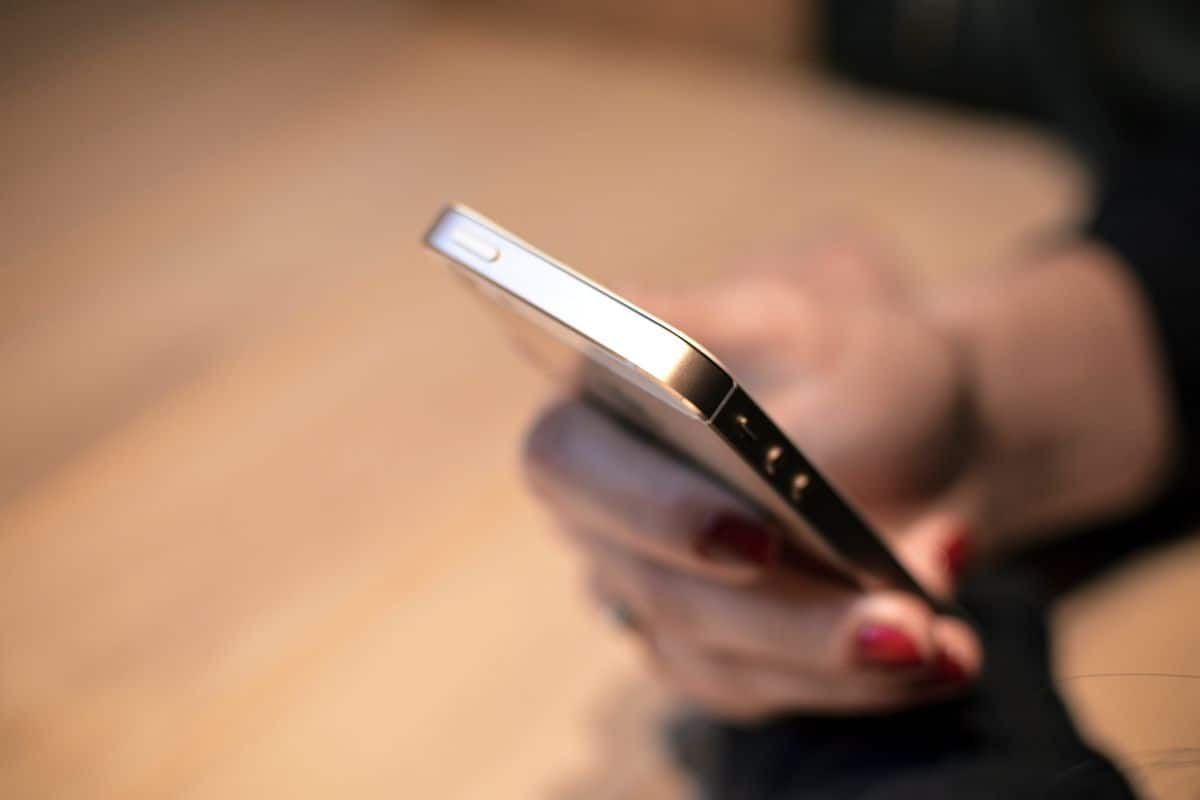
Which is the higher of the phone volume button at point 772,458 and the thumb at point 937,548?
the thumb at point 937,548

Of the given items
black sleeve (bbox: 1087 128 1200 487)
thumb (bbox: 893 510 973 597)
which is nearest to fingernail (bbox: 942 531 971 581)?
thumb (bbox: 893 510 973 597)

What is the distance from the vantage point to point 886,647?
260 mm

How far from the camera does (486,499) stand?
0.44m

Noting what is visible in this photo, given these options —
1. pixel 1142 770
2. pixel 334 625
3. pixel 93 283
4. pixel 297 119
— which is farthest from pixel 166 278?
pixel 1142 770

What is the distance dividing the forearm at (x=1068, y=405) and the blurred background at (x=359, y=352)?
0.03 meters

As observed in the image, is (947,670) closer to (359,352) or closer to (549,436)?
(549,436)

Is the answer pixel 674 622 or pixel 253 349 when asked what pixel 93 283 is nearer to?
pixel 253 349

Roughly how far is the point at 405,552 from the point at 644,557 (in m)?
0.14

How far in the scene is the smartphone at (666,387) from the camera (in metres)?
0.15

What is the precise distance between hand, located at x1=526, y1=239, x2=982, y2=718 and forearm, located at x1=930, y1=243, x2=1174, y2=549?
0.07ft

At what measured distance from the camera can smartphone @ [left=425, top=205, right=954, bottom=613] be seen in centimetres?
15

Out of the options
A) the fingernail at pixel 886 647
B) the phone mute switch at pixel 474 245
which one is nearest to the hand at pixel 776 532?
the fingernail at pixel 886 647

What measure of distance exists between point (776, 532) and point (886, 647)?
4 centimetres

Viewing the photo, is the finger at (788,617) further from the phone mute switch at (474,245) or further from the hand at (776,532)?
the phone mute switch at (474,245)
